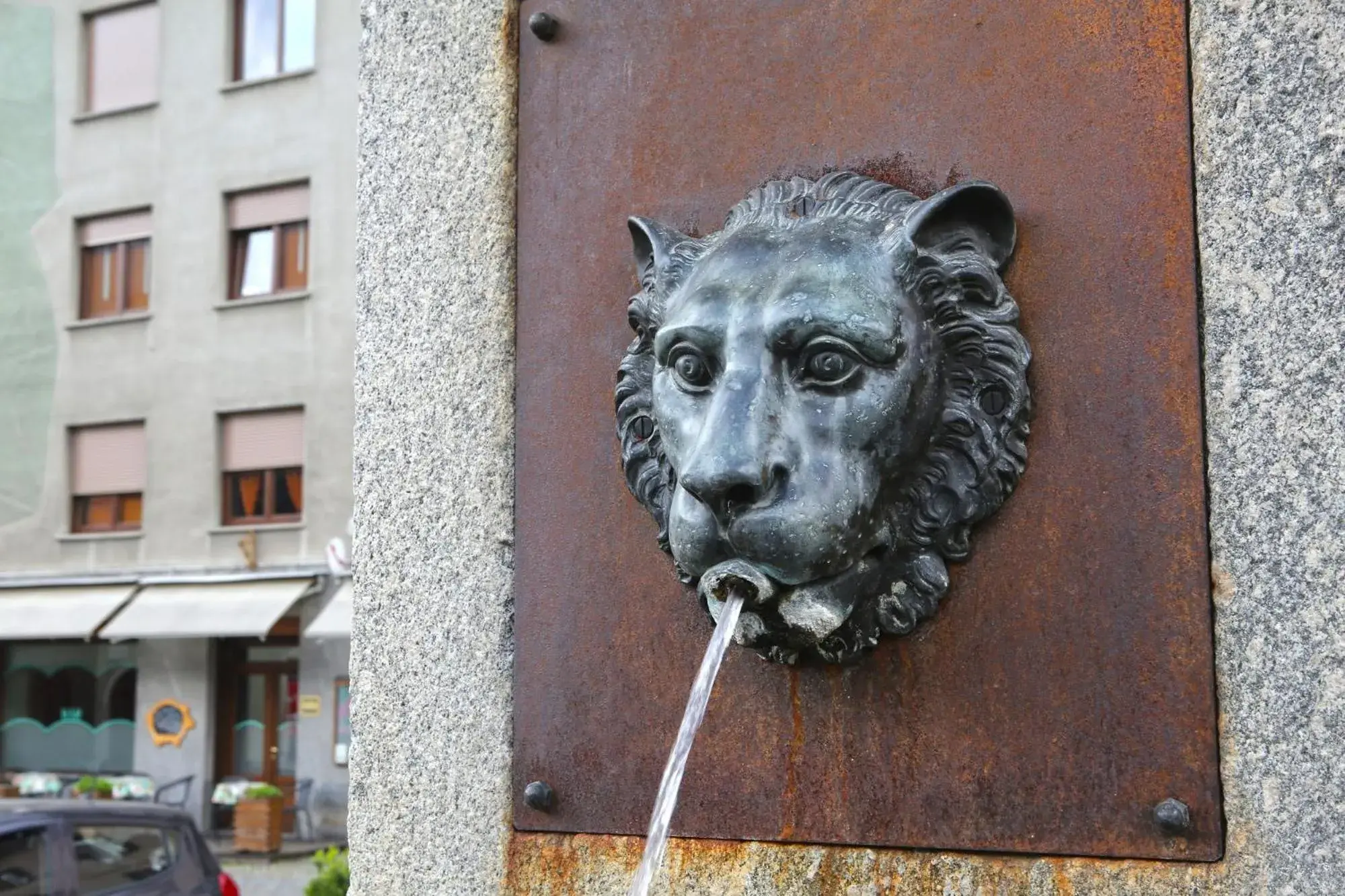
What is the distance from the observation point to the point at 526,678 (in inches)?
72.9

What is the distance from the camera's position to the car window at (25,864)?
6.69m

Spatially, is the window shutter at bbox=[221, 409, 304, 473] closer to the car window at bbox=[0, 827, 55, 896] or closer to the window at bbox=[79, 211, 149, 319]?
the window at bbox=[79, 211, 149, 319]

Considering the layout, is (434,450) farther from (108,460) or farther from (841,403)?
(108,460)

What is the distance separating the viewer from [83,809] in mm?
7215

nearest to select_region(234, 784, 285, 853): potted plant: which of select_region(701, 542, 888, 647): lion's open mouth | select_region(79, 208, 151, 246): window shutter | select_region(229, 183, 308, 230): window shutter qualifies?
select_region(229, 183, 308, 230): window shutter

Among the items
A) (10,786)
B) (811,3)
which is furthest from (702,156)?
(10,786)

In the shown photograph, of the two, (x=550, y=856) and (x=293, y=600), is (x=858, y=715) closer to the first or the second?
(x=550, y=856)

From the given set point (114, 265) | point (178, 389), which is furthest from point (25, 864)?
point (114, 265)

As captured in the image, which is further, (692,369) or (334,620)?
(334,620)

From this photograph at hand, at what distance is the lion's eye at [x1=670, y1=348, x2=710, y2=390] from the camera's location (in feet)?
5.12

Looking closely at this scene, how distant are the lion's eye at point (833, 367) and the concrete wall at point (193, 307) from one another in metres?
14.6

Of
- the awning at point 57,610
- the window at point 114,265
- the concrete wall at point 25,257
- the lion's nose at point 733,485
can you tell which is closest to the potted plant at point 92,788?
the awning at point 57,610

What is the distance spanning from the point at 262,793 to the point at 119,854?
25.1ft

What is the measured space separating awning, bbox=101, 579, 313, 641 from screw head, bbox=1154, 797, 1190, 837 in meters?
15.0
